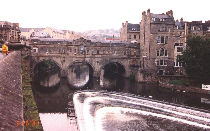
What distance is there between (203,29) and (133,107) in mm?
48544

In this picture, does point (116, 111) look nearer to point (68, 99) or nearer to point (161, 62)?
point (68, 99)

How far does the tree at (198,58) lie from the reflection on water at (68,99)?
17.8ft

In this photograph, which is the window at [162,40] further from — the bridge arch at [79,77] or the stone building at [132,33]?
the stone building at [132,33]

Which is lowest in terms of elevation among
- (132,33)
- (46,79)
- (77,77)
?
(46,79)

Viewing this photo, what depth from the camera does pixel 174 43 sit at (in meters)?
70.8

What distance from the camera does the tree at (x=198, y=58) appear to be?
184ft

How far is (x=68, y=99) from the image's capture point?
49469 mm

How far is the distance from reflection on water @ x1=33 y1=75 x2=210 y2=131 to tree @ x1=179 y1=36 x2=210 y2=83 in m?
5.42

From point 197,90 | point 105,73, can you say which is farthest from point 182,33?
point 105,73

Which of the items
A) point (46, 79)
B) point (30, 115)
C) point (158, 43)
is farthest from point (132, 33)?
point (30, 115)

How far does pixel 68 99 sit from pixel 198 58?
26668 mm

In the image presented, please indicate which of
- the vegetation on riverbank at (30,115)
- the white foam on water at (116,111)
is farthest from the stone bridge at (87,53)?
the vegetation on riverbank at (30,115)

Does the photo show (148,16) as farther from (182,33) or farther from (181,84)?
(181,84)

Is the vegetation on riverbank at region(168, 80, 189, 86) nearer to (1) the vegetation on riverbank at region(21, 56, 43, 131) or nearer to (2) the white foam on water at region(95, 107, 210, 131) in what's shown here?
(2) the white foam on water at region(95, 107, 210, 131)
